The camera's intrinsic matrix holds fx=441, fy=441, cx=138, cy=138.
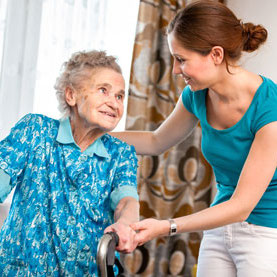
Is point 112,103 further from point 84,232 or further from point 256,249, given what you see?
point 256,249

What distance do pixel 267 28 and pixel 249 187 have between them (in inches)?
80.6

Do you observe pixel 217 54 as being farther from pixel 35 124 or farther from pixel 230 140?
pixel 35 124

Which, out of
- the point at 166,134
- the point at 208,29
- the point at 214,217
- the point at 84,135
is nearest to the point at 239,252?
the point at 214,217

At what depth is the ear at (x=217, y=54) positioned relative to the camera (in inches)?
60.9

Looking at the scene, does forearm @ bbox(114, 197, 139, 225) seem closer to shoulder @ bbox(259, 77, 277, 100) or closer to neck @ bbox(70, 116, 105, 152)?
neck @ bbox(70, 116, 105, 152)

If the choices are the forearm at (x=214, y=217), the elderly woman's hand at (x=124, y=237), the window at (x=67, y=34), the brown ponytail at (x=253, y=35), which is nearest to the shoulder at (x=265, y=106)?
the brown ponytail at (x=253, y=35)

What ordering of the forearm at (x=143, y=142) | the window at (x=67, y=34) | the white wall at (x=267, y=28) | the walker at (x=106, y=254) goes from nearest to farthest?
the walker at (x=106, y=254) → the forearm at (x=143, y=142) → the window at (x=67, y=34) → the white wall at (x=267, y=28)

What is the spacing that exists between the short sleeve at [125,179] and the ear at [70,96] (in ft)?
0.84

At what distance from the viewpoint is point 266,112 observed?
4.94 feet

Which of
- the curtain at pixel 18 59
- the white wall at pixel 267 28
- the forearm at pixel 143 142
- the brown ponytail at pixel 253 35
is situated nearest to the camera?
the brown ponytail at pixel 253 35

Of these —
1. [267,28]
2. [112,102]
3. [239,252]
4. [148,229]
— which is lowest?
[239,252]

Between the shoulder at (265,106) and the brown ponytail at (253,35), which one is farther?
the brown ponytail at (253,35)

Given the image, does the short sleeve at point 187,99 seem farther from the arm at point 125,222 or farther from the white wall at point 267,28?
the white wall at point 267,28

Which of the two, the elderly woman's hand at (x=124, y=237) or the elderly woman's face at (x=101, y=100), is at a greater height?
the elderly woman's face at (x=101, y=100)
